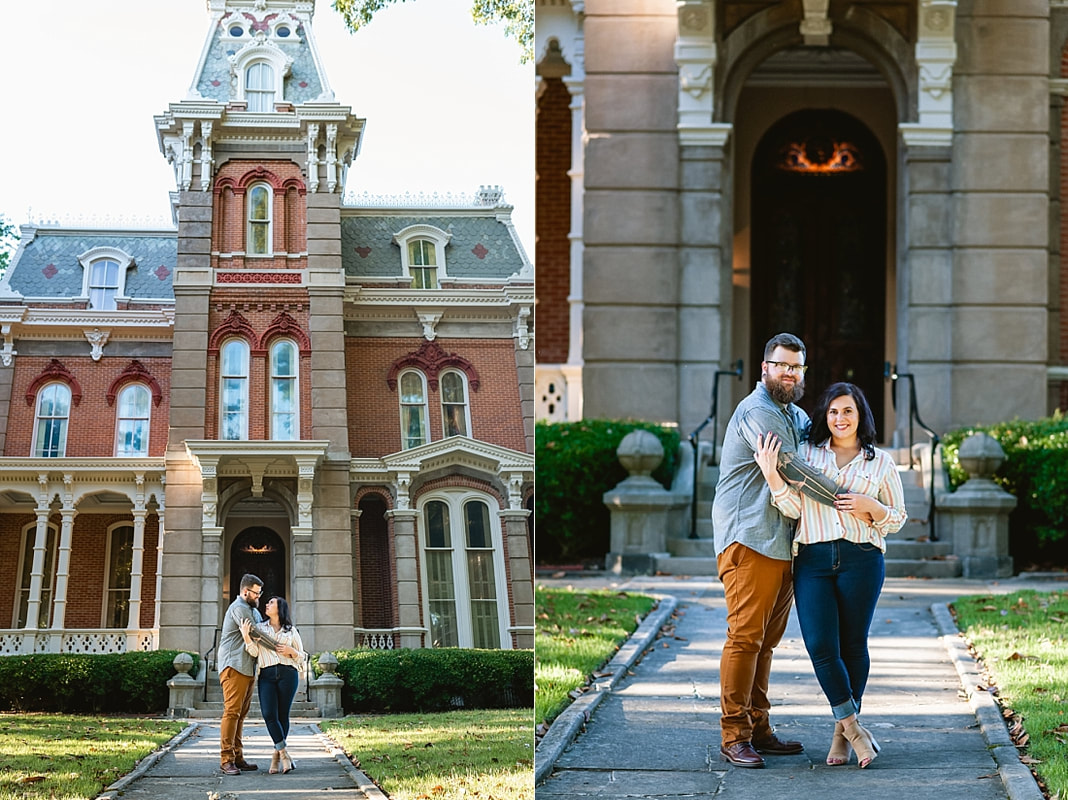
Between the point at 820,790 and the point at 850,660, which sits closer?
the point at 820,790

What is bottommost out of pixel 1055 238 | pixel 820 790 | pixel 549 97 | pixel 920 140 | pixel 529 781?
pixel 820 790

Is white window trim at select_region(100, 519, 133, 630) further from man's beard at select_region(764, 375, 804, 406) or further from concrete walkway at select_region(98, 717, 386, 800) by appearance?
man's beard at select_region(764, 375, 804, 406)

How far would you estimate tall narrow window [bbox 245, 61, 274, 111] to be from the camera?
12.3ft

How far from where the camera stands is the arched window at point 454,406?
373 cm

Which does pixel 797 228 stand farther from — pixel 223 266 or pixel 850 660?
pixel 223 266

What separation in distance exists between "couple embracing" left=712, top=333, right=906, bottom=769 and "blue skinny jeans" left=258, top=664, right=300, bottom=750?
208 centimetres

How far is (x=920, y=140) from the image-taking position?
1470 centimetres

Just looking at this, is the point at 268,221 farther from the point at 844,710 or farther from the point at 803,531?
the point at 844,710

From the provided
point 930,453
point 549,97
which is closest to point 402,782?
point 930,453

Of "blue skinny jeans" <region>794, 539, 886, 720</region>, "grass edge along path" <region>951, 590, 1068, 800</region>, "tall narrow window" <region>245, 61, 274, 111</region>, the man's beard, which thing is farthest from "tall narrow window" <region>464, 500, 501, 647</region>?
"grass edge along path" <region>951, 590, 1068, 800</region>

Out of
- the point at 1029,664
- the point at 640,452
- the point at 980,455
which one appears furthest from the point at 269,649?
the point at 980,455

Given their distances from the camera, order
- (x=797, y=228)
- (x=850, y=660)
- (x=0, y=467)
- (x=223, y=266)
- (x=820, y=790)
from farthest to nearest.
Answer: (x=797, y=228), (x=850, y=660), (x=820, y=790), (x=223, y=266), (x=0, y=467)

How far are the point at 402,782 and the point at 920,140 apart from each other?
12580 mm

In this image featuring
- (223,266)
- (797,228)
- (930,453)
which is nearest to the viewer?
(223,266)
